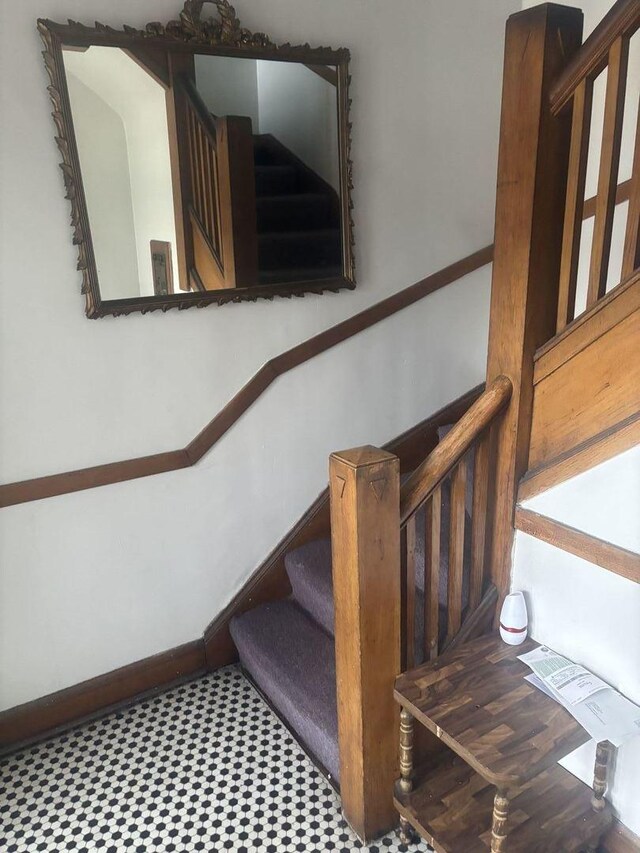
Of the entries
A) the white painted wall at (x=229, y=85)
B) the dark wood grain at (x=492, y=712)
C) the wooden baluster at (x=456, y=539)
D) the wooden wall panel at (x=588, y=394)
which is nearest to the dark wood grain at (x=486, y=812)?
the dark wood grain at (x=492, y=712)

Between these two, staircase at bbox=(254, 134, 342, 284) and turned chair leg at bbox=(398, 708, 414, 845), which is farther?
staircase at bbox=(254, 134, 342, 284)

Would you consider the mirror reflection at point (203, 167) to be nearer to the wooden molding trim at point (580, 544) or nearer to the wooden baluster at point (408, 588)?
the wooden baluster at point (408, 588)

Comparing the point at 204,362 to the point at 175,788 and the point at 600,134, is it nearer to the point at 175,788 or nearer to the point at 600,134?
the point at 175,788

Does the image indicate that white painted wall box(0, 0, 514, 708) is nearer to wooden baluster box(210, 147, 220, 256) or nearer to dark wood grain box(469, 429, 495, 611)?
wooden baluster box(210, 147, 220, 256)

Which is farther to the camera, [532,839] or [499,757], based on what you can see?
[532,839]

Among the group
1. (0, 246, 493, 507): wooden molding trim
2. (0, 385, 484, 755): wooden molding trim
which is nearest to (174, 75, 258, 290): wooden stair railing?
(0, 246, 493, 507): wooden molding trim

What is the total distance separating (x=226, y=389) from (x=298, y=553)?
686mm

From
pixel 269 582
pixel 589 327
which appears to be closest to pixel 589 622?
pixel 589 327

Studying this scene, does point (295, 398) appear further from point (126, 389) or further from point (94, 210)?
point (94, 210)

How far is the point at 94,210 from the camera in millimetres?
1830

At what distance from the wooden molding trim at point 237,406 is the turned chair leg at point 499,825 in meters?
1.34

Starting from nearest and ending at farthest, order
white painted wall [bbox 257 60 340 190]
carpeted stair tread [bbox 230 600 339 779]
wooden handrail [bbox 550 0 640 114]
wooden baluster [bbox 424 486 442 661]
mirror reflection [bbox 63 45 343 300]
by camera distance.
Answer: wooden handrail [bbox 550 0 640 114] → wooden baluster [bbox 424 486 442 661] → mirror reflection [bbox 63 45 343 300] → carpeted stair tread [bbox 230 600 339 779] → white painted wall [bbox 257 60 340 190]

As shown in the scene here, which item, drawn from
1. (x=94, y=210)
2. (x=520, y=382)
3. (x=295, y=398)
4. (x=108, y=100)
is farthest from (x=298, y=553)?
(x=108, y=100)

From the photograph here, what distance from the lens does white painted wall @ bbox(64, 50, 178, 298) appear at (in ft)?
5.81
